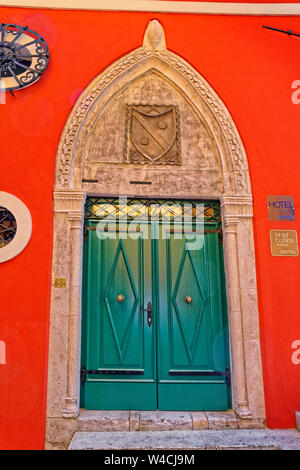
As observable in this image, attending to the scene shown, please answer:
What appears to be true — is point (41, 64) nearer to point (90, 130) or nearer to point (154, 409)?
point (90, 130)

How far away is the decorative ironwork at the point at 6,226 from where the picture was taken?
354 centimetres

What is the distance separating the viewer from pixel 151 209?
383cm

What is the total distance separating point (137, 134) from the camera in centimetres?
400

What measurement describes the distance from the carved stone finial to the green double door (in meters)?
2.17

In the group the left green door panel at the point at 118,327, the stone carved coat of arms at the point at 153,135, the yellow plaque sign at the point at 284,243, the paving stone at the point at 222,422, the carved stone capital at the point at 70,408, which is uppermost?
the stone carved coat of arms at the point at 153,135

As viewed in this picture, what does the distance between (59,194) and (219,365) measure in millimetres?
2448

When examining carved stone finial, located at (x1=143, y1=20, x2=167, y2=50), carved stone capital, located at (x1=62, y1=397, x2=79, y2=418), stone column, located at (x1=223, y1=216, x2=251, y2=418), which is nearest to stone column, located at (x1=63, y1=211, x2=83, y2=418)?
carved stone capital, located at (x1=62, y1=397, x2=79, y2=418)

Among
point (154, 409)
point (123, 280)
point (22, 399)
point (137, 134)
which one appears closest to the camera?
→ point (22, 399)

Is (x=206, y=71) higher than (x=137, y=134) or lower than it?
higher

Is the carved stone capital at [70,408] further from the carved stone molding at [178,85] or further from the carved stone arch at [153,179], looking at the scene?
the carved stone molding at [178,85]

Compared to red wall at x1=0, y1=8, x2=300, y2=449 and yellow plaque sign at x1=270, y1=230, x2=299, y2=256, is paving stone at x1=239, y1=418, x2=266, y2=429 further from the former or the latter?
yellow plaque sign at x1=270, y1=230, x2=299, y2=256

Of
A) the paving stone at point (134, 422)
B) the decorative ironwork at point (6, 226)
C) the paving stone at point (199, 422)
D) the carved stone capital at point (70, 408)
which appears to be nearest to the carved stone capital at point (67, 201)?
the decorative ironwork at point (6, 226)

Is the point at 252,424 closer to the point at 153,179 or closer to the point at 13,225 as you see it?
the point at 153,179

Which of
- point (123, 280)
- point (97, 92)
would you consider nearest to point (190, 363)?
point (123, 280)
